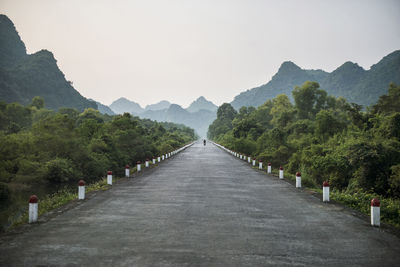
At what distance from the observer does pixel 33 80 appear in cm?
13600

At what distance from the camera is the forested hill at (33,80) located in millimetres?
117225

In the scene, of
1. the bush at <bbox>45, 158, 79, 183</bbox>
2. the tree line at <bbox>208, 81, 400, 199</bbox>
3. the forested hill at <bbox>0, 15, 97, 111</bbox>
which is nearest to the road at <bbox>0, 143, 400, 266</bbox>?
the tree line at <bbox>208, 81, 400, 199</bbox>

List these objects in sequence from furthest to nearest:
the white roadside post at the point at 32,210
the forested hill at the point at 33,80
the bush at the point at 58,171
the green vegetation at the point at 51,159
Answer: the forested hill at the point at 33,80
the bush at the point at 58,171
the green vegetation at the point at 51,159
the white roadside post at the point at 32,210

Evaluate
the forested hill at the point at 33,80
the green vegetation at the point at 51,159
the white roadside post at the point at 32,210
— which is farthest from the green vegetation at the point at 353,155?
the forested hill at the point at 33,80

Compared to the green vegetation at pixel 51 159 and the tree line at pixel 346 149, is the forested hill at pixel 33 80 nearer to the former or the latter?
the green vegetation at pixel 51 159

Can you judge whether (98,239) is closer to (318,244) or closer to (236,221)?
(236,221)

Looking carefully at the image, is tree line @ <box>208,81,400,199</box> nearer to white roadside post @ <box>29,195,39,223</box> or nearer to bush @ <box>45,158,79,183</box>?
white roadside post @ <box>29,195,39,223</box>

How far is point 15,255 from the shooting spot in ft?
17.2

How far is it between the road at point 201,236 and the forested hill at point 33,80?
381 ft

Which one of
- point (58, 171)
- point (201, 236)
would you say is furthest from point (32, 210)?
point (58, 171)

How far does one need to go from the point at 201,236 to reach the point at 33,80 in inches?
5951

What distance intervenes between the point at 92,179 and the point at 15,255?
20.2 meters

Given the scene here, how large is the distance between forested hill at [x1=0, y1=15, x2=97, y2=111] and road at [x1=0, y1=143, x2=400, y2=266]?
116 metres

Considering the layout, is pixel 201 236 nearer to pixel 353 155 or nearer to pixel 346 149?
pixel 353 155
